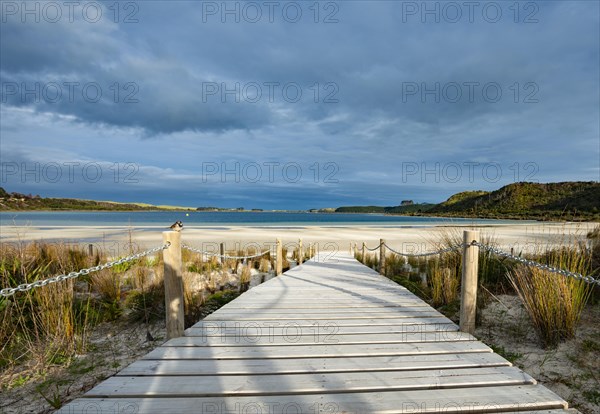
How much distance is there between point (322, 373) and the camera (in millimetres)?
2463

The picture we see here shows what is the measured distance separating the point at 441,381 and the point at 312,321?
1.81m

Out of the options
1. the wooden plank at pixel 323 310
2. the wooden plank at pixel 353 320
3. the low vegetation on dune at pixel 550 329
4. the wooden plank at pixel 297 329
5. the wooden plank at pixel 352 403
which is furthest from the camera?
the wooden plank at pixel 323 310

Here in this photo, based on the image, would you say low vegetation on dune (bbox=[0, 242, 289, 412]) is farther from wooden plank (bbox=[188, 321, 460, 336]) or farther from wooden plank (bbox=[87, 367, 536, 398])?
wooden plank (bbox=[188, 321, 460, 336])

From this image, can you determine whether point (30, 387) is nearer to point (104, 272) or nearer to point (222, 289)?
point (104, 272)

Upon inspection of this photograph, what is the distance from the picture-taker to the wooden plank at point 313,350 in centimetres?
277

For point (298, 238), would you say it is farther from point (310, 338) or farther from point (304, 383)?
point (304, 383)

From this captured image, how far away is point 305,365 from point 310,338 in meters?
0.65

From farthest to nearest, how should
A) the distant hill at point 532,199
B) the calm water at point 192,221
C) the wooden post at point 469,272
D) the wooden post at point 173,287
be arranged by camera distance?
1. the distant hill at point 532,199
2. the calm water at point 192,221
3. the wooden post at point 469,272
4. the wooden post at point 173,287

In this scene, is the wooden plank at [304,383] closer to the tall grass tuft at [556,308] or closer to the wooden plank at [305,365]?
the wooden plank at [305,365]

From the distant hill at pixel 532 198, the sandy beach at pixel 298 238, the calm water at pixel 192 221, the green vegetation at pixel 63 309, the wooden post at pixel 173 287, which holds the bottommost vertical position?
the calm water at pixel 192 221

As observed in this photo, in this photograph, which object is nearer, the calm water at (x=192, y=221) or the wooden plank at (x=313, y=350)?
the wooden plank at (x=313, y=350)

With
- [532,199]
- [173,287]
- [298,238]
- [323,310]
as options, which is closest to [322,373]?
[173,287]

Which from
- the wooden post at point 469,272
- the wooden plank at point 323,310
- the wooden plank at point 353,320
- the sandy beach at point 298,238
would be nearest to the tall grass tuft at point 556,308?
the wooden post at point 469,272

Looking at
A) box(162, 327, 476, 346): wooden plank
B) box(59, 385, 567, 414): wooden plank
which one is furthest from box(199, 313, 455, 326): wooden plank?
box(59, 385, 567, 414): wooden plank
